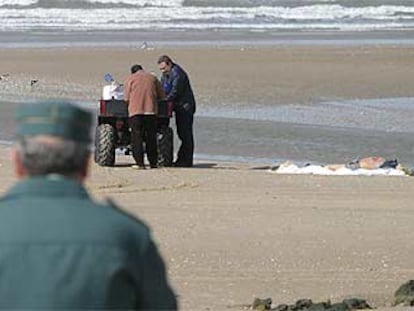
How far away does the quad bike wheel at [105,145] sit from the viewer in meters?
15.9

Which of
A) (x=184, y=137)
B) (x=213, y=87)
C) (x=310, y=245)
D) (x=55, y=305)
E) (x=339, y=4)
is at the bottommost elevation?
(x=339, y=4)

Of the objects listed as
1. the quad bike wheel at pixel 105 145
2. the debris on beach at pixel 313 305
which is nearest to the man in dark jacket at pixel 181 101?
the quad bike wheel at pixel 105 145

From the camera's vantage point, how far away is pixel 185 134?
16391 millimetres

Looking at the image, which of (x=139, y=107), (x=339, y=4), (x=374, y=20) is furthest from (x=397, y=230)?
(x=339, y=4)

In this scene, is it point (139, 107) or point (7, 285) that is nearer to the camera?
point (7, 285)

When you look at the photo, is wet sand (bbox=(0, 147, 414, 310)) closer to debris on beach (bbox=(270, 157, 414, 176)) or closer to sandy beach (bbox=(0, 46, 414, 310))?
sandy beach (bbox=(0, 46, 414, 310))

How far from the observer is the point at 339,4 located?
5959 centimetres

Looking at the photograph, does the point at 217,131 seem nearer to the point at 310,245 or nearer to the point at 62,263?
the point at 310,245

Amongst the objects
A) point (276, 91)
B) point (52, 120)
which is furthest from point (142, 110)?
point (52, 120)

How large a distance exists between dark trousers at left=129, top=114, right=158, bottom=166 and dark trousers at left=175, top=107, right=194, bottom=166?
64 cm

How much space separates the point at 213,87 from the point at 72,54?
8514 mm

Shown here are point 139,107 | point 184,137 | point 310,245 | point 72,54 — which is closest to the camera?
point 310,245

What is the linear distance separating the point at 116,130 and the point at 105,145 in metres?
0.33

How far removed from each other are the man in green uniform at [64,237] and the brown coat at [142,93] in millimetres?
11872
